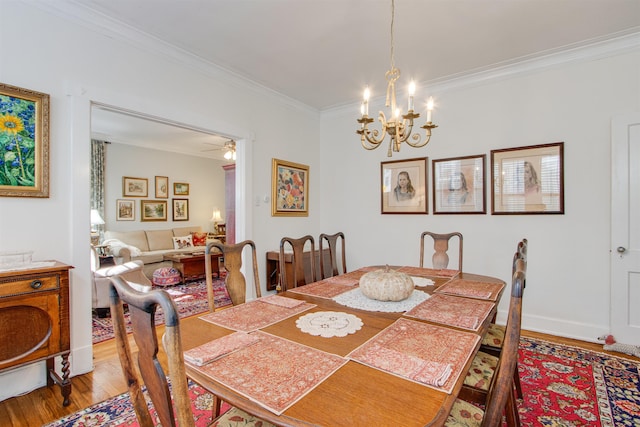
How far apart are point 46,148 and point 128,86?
806 mm

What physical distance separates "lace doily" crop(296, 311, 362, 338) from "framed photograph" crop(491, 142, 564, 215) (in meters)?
2.61

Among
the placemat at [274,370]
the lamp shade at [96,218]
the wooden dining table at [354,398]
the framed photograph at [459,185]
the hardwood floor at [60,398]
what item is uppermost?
the framed photograph at [459,185]

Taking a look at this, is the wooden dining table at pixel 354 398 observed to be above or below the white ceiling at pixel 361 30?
below

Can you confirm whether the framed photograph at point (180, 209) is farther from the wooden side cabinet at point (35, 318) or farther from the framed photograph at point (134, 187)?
the wooden side cabinet at point (35, 318)

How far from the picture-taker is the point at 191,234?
686cm

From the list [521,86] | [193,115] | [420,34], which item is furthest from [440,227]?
[193,115]

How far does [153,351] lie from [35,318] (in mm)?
1816

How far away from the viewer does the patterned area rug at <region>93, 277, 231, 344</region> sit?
3.17 m

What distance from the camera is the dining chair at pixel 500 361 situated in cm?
82

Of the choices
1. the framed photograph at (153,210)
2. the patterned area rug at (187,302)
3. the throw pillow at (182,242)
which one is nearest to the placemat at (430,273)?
the patterned area rug at (187,302)

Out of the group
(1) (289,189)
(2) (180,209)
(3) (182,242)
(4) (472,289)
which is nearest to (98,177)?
(2) (180,209)

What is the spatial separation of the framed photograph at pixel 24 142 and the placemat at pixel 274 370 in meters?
2.03

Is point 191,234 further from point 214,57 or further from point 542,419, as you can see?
point 542,419

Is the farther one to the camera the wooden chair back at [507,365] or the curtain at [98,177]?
the curtain at [98,177]
